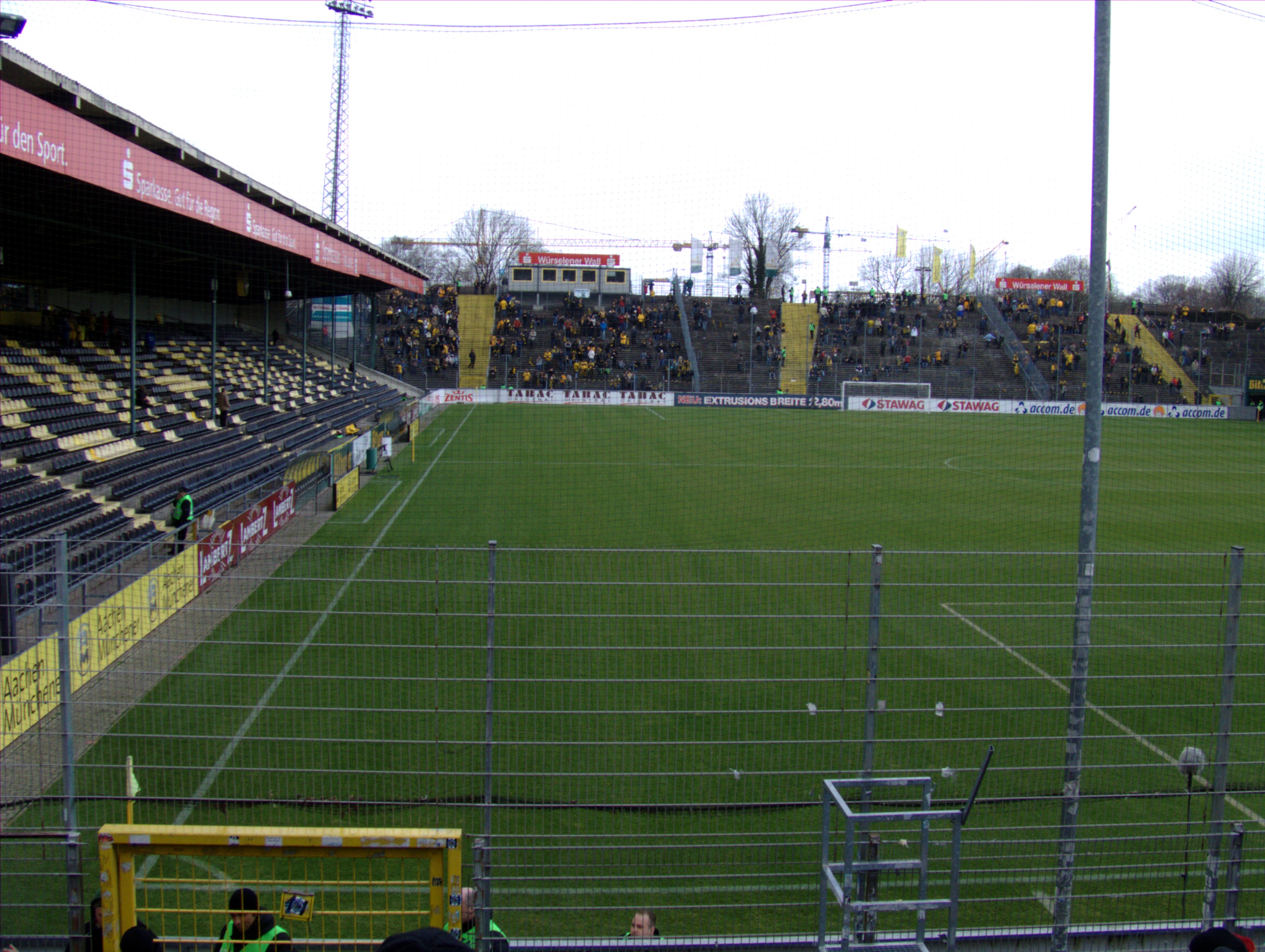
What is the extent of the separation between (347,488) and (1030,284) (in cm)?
5825

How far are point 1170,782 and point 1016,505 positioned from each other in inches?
573

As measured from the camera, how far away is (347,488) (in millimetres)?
19875

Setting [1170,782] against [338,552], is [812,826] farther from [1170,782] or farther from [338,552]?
[338,552]

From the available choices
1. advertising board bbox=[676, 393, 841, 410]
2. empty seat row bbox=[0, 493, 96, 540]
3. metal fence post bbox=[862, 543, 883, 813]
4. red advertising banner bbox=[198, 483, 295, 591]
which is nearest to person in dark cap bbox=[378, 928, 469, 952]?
metal fence post bbox=[862, 543, 883, 813]

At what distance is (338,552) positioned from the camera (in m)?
14.3

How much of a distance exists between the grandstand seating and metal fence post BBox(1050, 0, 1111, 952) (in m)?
4.89

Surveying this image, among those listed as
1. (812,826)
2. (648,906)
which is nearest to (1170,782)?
(812,826)

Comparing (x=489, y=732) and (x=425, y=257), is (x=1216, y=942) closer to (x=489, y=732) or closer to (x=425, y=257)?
(x=489, y=732)

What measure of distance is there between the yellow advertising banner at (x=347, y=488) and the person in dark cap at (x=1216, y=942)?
17.3 meters

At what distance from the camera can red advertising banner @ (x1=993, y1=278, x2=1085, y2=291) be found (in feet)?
199

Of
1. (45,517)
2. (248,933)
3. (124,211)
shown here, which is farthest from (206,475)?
(248,933)

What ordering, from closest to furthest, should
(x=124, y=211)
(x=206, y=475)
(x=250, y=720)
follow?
(x=250, y=720) → (x=124, y=211) → (x=206, y=475)

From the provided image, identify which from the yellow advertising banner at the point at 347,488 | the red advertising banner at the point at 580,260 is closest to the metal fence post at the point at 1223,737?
the yellow advertising banner at the point at 347,488

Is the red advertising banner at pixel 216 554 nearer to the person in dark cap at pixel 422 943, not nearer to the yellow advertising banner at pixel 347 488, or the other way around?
the yellow advertising banner at pixel 347 488
